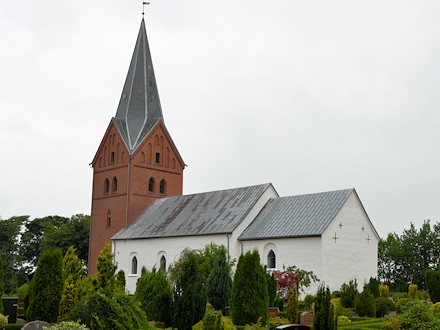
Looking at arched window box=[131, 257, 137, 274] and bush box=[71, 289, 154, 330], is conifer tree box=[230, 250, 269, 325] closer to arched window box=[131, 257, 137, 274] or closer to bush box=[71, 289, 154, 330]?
bush box=[71, 289, 154, 330]

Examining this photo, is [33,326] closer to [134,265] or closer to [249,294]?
[249,294]

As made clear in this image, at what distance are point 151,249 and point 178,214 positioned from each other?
8.66 feet

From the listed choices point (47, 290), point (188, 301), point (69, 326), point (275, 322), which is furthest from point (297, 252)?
point (69, 326)

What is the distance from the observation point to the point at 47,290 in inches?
647

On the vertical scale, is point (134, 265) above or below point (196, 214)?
below

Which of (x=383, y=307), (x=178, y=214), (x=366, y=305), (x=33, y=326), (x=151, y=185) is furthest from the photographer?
(x=151, y=185)

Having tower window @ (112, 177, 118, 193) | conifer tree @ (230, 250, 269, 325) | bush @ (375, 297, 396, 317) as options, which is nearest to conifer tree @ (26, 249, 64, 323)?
conifer tree @ (230, 250, 269, 325)

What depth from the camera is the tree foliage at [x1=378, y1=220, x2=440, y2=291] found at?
42969 millimetres

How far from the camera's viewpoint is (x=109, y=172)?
133ft

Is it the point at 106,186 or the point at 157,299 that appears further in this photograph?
the point at 106,186

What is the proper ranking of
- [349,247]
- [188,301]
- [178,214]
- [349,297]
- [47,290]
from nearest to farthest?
1. [188,301]
2. [47,290]
3. [349,297]
4. [349,247]
5. [178,214]

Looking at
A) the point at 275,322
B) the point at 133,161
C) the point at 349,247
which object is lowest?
the point at 275,322

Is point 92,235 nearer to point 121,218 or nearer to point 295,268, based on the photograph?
point 121,218

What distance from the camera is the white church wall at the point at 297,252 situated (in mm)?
26453
